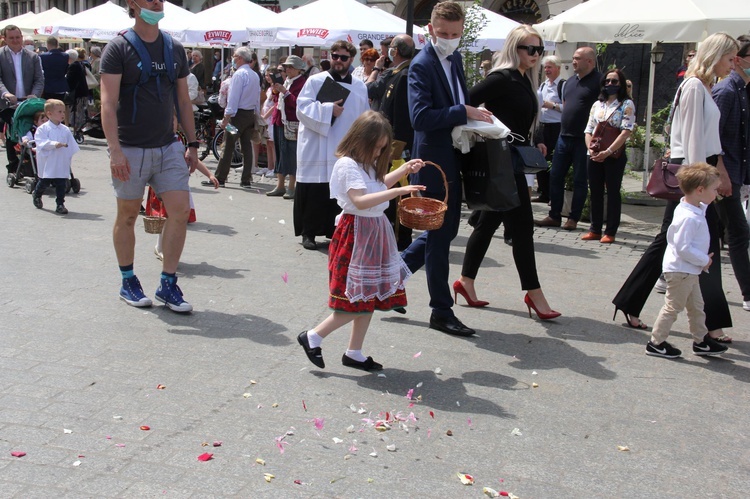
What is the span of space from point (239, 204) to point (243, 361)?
6.30 metres

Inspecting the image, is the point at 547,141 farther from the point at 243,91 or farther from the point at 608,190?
the point at 243,91

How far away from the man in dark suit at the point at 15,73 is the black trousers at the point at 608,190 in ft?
26.3

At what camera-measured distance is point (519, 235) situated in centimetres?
614

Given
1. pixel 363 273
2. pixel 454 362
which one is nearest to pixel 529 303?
pixel 454 362

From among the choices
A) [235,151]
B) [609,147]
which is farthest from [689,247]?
[235,151]

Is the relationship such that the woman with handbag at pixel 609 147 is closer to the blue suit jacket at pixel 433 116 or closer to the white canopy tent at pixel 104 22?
the blue suit jacket at pixel 433 116

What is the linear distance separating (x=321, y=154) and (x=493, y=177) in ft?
10.5

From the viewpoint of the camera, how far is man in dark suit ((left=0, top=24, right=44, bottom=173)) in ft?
40.3

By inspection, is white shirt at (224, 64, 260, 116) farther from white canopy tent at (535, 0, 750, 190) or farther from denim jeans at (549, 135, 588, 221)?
denim jeans at (549, 135, 588, 221)

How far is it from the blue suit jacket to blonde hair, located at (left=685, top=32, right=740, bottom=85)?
1711mm

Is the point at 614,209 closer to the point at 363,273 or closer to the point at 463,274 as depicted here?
the point at 463,274

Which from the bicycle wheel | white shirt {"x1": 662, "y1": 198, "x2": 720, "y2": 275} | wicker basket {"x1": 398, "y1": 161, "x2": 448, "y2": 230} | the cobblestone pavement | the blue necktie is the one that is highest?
the blue necktie

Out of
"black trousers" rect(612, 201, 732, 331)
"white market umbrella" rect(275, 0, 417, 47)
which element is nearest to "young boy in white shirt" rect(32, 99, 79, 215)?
"white market umbrella" rect(275, 0, 417, 47)

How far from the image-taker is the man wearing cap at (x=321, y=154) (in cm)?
845
